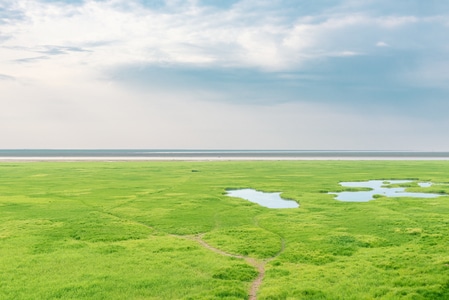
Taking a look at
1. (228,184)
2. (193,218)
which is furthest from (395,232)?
(228,184)

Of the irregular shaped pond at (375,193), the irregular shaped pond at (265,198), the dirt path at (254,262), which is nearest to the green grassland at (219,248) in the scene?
the dirt path at (254,262)

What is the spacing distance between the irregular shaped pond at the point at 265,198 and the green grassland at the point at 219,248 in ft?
6.70

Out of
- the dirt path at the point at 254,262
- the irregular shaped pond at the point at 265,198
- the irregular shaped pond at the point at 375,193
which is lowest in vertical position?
the dirt path at the point at 254,262

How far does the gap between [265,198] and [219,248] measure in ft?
63.0

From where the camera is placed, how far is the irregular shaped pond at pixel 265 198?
33125 millimetres

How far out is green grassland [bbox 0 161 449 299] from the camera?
13.6 meters

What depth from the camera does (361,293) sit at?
13.2 meters

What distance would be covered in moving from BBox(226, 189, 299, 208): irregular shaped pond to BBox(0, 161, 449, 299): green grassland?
2042mm

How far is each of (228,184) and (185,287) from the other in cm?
3427

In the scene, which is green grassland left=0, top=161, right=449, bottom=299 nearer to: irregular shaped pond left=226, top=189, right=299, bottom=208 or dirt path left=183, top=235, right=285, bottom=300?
dirt path left=183, top=235, right=285, bottom=300

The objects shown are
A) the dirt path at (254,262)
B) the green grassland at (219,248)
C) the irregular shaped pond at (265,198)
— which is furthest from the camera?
the irregular shaped pond at (265,198)

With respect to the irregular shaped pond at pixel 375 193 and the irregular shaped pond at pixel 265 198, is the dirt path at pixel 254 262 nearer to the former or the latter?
the irregular shaped pond at pixel 265 198

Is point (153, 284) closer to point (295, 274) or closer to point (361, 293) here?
point (295, 274)

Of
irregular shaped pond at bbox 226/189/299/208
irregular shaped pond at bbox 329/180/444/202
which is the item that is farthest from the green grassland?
irregular shaped pond at bbox 329/180/444/202
